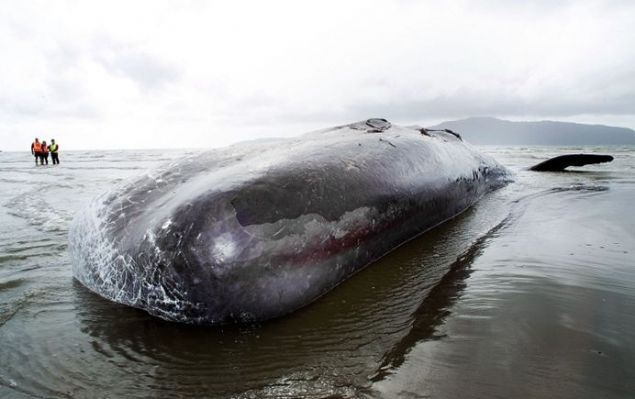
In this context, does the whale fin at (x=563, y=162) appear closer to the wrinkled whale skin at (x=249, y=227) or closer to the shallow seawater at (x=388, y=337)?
the shallow seawater at (x=388, y=337)

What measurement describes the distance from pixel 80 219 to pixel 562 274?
12.1 ft

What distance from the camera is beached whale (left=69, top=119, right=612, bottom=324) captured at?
7.54ft

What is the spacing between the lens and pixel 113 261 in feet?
8.70

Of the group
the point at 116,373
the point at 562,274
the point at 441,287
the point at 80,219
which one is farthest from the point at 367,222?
the point at 80,219

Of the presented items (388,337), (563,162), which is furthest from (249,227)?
(563,162)

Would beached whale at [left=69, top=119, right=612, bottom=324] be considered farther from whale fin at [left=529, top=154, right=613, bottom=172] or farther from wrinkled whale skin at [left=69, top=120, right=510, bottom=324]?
whale fin at [left=529, top=154, right=613, bottom=172]

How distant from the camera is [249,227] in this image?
7.84ft

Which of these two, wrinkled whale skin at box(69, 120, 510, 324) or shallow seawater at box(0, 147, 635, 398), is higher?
wrinkled whale skin at box(69, 120, 510, 324)

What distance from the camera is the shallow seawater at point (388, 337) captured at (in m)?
1.74

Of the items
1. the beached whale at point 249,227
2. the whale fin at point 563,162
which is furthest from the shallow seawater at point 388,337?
the whale fin at point 563,162

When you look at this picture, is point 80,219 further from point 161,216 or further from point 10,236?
point 10,236

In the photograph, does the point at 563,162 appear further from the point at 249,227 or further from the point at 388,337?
the point at 249,227

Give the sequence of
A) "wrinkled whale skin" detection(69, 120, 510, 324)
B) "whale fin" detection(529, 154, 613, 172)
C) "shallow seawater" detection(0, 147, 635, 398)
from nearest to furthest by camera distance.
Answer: "shallow seawater" detection(0, 147, 635, 398) → "wrinkled whale skin" detection(69, 120, 510, 324) → "whale fin" detection(529, 154, 613, 172)

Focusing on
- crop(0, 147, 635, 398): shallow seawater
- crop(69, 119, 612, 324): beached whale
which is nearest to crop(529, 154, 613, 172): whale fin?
crop(0, 147, 635, 398): shallow seawater
